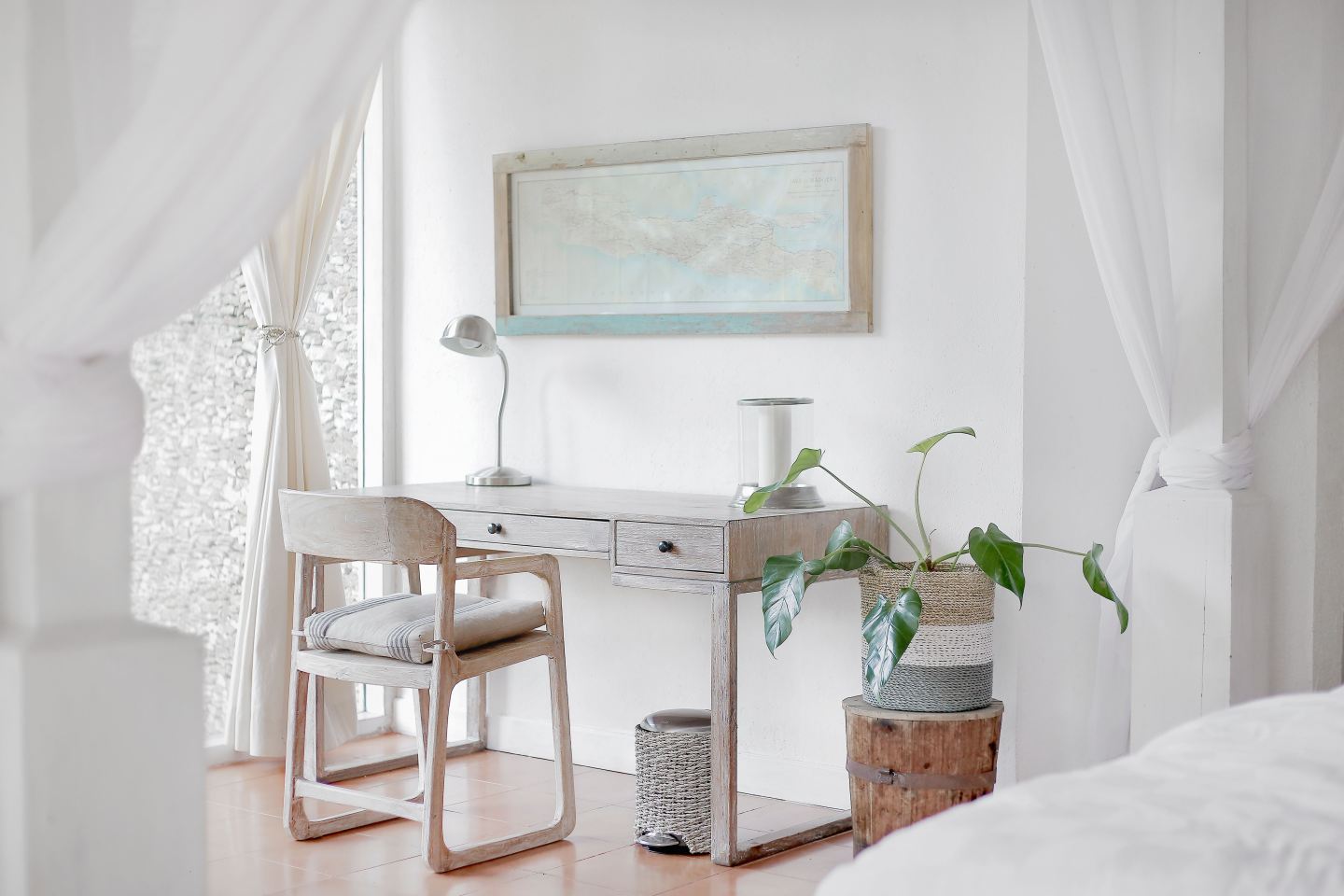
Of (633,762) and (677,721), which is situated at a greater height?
(677,721)

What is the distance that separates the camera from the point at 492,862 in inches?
133

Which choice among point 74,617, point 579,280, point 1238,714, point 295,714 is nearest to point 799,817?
point 295,714

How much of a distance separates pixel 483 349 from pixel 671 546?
1055 mm

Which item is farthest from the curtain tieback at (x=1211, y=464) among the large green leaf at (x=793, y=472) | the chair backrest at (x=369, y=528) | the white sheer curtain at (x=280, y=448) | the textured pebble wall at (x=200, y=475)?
the textured pebble wall at (x=200, y=475)

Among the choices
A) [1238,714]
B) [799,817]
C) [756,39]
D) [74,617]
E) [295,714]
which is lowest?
[799,817]

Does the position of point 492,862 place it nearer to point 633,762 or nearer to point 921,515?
point 633,762

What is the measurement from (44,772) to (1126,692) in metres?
2.38

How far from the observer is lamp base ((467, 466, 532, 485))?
13.9ft

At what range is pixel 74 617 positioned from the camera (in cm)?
164

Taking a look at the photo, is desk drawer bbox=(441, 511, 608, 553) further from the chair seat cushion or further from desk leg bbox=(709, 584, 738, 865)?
desk leg bbox=(709, 584, 738, 865)

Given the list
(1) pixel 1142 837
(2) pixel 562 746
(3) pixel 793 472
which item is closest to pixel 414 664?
(2) pixel 562 746

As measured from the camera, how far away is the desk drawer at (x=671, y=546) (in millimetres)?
3318

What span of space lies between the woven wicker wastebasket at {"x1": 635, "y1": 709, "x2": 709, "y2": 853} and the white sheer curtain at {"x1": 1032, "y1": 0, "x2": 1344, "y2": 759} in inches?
45.9

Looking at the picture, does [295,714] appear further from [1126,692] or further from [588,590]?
[1126,692]
